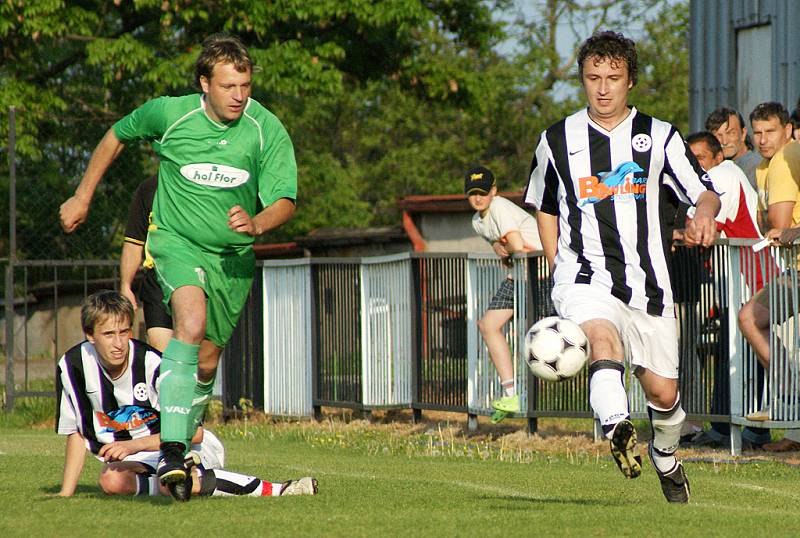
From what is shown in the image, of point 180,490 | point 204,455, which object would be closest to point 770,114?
point 204,455

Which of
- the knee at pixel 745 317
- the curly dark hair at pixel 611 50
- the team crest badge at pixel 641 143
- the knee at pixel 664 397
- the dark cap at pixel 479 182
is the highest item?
the curly dark hair at pixel 611 50

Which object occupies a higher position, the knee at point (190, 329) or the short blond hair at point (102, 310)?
the short blond hair at point (102, 310)

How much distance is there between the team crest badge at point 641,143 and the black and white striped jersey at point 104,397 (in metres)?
2.79

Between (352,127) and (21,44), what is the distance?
29362 mm

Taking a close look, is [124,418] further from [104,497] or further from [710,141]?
[710,141]

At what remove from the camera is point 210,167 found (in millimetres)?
7488

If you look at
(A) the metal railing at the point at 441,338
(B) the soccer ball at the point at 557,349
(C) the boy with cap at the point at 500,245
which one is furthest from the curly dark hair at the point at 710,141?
(B) the soccer ball at the point at 557,349

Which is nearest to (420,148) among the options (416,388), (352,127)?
(352,127)

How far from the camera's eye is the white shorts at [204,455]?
25.6 feet

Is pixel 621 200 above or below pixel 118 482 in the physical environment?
above

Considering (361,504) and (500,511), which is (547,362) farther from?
(361,504)

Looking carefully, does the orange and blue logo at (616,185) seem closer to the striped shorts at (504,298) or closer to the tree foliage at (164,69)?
the striped shorts at (504,298)

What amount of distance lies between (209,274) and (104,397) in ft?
3.03

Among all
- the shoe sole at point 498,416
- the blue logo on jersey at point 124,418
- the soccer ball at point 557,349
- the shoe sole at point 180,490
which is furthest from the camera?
the shoe sole at point 498,416
